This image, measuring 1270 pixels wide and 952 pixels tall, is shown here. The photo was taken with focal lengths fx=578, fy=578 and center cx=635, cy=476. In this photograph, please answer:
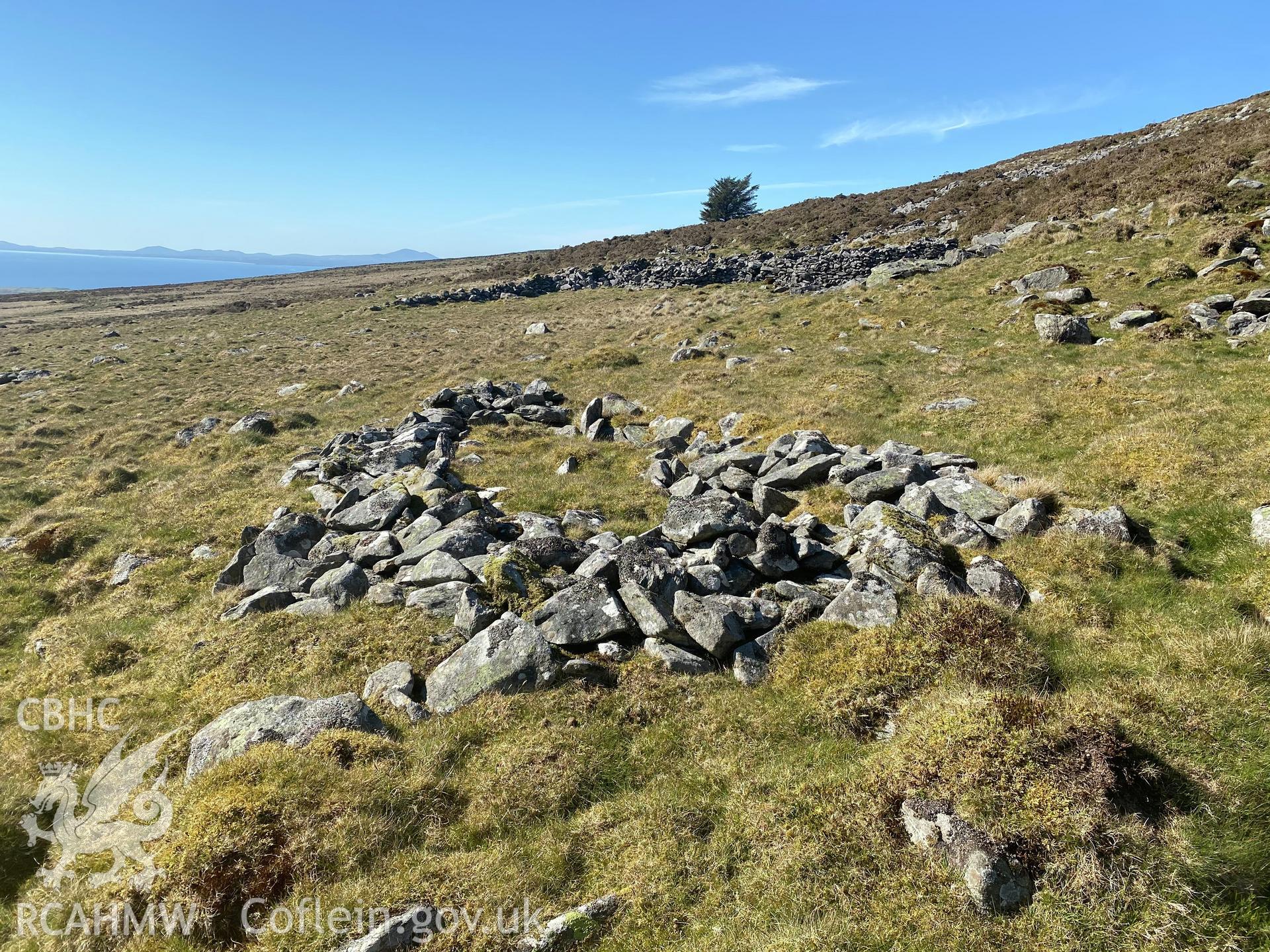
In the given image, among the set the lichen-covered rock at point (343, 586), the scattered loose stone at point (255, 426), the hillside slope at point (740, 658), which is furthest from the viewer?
the scattered loose stone at point (255, 426)

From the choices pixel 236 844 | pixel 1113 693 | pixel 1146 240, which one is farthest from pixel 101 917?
pixel 1146 240

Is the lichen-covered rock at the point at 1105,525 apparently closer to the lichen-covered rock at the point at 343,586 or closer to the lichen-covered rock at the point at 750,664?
the lichen-covered rock at the point at 750,664

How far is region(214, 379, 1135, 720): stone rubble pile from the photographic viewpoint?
33.6ft

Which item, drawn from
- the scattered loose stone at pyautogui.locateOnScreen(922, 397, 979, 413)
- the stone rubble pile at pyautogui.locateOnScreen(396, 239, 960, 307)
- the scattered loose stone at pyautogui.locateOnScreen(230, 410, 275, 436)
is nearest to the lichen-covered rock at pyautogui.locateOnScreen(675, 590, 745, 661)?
the scattered loose stone at pyautogui.locateOnScreen(922, 397, 979, 413)

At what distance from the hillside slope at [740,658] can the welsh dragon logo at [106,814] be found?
0.19m

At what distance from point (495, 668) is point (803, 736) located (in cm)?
505

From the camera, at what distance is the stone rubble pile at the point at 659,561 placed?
403 inches

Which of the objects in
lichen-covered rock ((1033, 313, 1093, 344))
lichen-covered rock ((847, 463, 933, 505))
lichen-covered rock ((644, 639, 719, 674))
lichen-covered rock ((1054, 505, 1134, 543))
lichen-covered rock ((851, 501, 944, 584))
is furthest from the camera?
lichen-covered rock ((1033, 313, 1093, 344))

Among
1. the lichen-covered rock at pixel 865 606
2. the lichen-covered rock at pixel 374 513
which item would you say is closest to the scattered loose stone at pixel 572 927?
the lichen-covered rock at pixel 865 606

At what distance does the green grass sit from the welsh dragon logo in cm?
23

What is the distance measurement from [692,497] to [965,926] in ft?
32.1

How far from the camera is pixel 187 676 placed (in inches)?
434

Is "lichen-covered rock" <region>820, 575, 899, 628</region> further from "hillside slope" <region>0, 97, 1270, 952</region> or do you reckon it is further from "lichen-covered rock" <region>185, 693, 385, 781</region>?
"lichen-covered rock" <region>185, 693, 385, 781</region>

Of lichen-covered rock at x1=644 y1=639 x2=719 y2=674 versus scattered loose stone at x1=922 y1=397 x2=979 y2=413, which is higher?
scattered loose stone at x1=922 y1=397 x2=979 y2=413
